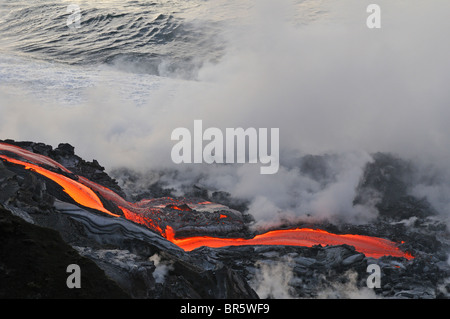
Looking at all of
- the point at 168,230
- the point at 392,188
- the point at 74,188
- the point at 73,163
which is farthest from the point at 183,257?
the point at 392,188

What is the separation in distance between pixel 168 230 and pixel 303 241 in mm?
5010

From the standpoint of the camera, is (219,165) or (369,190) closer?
→ (369,190)

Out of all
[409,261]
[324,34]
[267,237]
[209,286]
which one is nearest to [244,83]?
[324,34]

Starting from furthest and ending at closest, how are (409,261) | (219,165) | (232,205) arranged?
(219,165) → (232,205) → (409,261)

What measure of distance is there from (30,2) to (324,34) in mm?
37752

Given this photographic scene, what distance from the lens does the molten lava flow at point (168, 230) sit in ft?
58.0

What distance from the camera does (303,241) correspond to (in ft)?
60.6

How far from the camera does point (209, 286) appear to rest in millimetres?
12828

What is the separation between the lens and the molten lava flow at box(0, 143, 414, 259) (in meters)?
17.7

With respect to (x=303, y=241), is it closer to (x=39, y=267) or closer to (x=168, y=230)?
(x=168, y=230)

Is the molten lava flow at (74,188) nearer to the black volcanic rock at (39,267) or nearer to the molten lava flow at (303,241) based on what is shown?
the molten lava flow at (303,241)

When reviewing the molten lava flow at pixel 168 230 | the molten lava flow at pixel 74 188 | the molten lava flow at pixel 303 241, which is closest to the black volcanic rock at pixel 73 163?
the molten lava flow at pixel 168 230
